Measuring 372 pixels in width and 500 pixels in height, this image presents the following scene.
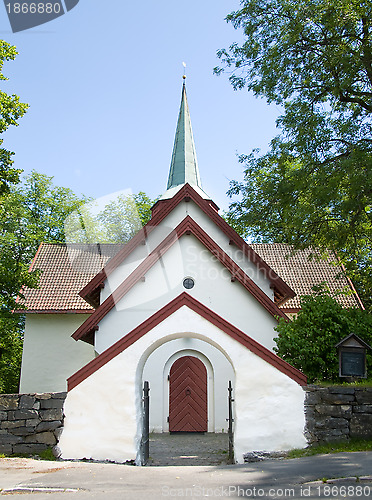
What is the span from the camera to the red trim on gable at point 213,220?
15.8 metres

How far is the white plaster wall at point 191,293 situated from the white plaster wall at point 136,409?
17.7 feet

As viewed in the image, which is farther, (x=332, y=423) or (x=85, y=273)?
(x=85, y=273)

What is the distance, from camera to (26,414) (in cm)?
873

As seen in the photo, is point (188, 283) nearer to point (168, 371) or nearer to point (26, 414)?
point (168, 371)

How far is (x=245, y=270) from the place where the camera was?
1581cm

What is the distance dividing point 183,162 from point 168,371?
27.3 ft

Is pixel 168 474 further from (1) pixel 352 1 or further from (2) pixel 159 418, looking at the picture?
(1) pixel 352 1

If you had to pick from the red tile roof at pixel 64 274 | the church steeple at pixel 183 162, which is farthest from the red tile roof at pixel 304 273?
the red tile roof at pixel 64 274

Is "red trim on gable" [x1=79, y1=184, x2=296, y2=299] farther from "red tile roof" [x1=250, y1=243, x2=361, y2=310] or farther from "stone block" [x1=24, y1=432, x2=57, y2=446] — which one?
"stone block" [x1=24, y1=432, x2=57, y2=446]

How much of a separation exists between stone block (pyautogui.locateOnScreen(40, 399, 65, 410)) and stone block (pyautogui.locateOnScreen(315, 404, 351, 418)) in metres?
4.35

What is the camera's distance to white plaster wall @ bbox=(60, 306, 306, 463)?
8625 millimetres

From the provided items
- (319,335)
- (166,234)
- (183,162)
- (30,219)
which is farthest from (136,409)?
(30,219)

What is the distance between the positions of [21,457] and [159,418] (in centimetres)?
699

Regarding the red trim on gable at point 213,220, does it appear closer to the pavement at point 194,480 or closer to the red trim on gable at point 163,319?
the red trim on gable at point 163,319
